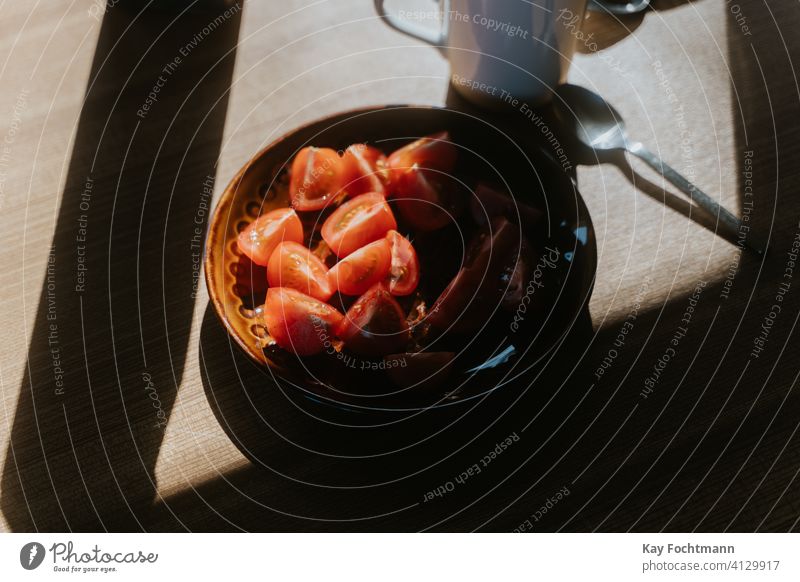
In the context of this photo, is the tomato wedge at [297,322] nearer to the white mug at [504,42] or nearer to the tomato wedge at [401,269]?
the tomato wedge at [401,269]

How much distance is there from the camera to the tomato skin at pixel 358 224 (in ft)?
1.29

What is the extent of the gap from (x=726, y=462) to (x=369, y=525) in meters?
0.21

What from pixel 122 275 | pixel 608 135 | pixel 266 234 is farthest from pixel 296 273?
pixel 608 135

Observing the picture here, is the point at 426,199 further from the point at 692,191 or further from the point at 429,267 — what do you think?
A: the point at 692,191

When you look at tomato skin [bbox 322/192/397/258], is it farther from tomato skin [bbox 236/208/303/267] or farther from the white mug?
the white mug

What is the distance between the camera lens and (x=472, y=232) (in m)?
0.41

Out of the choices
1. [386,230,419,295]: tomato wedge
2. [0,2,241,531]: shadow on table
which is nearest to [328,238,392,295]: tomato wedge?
[386,230,419,295]: tomato wedge

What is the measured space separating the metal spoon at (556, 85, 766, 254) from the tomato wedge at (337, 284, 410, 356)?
20 cm

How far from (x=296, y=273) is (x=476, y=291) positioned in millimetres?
103

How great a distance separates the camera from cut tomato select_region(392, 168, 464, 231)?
1.34 feet

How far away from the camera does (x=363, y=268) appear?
387 millimetres

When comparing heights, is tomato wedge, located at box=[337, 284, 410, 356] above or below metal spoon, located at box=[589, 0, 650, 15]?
below

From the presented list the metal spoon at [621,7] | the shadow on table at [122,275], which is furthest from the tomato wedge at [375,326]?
the metal spoon at [621,7]

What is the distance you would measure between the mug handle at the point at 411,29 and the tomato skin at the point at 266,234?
0.19 metres
